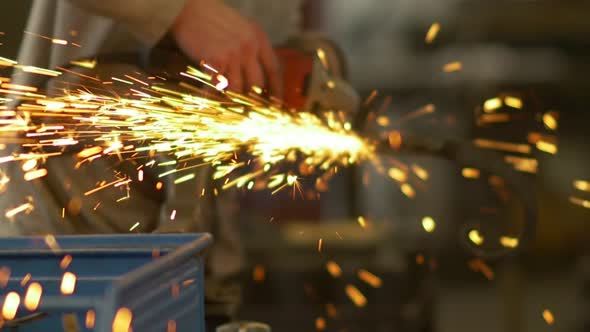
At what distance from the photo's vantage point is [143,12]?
137 centimetres

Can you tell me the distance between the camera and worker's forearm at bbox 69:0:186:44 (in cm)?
134

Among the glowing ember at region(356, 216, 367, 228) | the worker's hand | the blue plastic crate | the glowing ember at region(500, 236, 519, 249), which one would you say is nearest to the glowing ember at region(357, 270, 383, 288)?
the glowing ember at region(356, 216, 367, 228)

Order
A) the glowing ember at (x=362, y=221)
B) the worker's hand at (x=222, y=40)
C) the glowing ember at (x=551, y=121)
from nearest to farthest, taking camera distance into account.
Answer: the worker's hand at (x=222, y=40) < the glowing ember at (x=362, y=221) < the glowing ember at (x=551, y=121)

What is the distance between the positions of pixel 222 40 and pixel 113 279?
1.89 feet

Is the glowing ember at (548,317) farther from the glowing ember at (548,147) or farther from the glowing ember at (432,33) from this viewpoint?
the glowing ember at (432,33)

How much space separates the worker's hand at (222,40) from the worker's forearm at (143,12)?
4cm

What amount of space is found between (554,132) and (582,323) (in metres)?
0.95

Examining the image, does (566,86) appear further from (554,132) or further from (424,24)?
(424,24)

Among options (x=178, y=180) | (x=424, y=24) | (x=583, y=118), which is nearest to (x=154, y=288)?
(x=178, y=180)

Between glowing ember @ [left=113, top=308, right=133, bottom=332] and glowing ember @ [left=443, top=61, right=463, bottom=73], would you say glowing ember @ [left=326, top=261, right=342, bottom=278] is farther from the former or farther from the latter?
glowing ember @ [left=113, top=308, right=133, bottom=332]

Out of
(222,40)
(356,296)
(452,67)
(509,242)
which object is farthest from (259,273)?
(222,40)

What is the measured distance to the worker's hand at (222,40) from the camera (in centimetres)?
145

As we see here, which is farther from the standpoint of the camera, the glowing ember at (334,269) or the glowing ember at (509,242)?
the glowing ember at (334,269)

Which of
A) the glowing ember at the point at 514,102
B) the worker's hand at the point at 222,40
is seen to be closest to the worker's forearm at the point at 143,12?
the worker's hand at the point at 222,40
